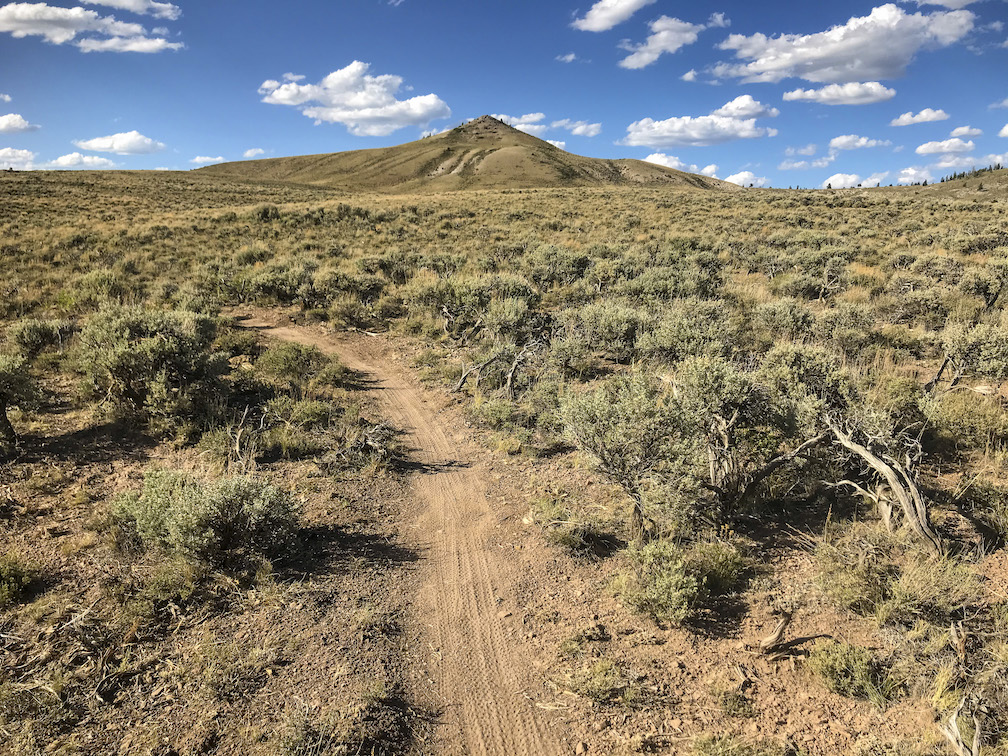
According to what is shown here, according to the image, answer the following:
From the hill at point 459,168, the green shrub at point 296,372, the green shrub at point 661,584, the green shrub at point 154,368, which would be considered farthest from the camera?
the hill at point 459,168

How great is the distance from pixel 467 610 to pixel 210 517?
2.66 meters

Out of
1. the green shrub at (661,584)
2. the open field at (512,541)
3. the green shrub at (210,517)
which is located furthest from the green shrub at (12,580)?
the green shrub at (661,584)

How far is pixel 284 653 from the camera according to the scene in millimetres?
4062

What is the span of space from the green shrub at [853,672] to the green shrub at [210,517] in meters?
5.03

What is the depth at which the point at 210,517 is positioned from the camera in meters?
4.85

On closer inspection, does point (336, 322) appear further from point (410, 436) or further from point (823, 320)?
point (823, 320)

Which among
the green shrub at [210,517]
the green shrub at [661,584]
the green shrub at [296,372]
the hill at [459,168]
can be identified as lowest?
the green shrub at [661,584]

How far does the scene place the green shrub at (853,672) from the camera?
3768 millimetres

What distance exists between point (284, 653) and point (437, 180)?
82330mm

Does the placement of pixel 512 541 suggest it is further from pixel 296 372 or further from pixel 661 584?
pixel 296 372

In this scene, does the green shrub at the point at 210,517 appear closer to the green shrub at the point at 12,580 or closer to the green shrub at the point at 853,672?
the green shrub at the point at 12,580

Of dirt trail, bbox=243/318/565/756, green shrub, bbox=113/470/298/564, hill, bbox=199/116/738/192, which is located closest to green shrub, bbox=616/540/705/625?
dirt trail, bbox=243/318/565/756

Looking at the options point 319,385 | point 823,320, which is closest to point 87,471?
point 319,385

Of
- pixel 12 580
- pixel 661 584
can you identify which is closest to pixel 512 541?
pixel 661 584
